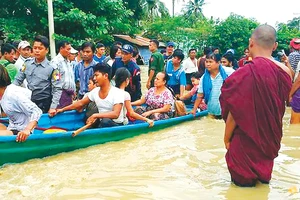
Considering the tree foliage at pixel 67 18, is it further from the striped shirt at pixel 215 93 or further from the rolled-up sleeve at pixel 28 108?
the rolled-up sleeve at pixel 28 108

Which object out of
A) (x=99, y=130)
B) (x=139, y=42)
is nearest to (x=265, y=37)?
(x=99, y=130)

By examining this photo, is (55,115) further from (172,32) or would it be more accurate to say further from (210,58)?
(172,32)

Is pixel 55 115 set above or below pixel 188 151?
above

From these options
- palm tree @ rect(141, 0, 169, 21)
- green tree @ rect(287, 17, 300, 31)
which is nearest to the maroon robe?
palm tree @ rect(141, 0, 169, 21)

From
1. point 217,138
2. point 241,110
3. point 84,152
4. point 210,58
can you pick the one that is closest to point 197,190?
point 241,110

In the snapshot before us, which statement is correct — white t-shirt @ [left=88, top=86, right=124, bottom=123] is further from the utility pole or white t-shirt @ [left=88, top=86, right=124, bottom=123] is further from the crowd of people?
the utility pole

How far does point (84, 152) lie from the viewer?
5.62 meters

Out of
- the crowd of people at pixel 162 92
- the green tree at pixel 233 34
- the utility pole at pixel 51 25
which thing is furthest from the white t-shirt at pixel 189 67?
the green tree at pixel 233 34

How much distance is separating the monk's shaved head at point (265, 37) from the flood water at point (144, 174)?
4.60 ft

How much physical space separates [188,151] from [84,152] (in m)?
1.48

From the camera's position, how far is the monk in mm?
3574

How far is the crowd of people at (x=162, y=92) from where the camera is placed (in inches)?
142

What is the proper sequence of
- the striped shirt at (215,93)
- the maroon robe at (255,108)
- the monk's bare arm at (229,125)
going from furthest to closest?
the striped shirt at (215,93) → the monk's bare arm at (229,125) → the maroon robe at (255,108)

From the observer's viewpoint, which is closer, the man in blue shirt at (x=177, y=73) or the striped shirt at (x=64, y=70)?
the striped shirt at (x=64, y=70)
